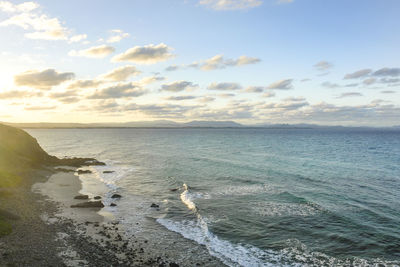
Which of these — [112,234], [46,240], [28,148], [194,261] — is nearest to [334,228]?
[194,261]

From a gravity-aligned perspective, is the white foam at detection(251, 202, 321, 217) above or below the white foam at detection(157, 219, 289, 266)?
above

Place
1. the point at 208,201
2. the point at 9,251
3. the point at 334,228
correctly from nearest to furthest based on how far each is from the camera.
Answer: the point at 9,251 → the point at 334,228 → the point at 208,201

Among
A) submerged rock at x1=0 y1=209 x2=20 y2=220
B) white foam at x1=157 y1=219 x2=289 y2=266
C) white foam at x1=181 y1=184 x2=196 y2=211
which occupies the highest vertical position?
submerged rock at x1=0 y1=209 x2=20 y2=220

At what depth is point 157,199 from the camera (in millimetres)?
34281

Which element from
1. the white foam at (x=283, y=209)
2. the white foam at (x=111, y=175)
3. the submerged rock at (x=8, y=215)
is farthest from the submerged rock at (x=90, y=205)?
the white foam at (x=283, y=209)

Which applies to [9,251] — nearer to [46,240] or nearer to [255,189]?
[46,240]

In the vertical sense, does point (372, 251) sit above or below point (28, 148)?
below

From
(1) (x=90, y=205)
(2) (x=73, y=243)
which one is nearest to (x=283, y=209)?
(2) (x=73, y=243)

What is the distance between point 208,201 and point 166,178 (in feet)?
53.0

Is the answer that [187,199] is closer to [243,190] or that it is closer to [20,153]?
[243,190]

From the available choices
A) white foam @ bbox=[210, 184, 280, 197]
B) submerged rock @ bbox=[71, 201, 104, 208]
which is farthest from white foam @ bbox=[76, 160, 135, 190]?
white foam @ bbox=[210, 184, 280, 197]

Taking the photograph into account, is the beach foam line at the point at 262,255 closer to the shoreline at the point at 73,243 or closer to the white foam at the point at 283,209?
the shoreline at the point at 73,243

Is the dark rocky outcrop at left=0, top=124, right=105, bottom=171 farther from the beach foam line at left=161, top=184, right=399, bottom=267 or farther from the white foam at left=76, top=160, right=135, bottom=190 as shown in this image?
the beach foam line at left=161, top=184, right=399, bottom=267

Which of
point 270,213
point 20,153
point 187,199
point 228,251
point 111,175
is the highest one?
point 20,153
